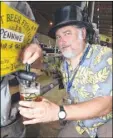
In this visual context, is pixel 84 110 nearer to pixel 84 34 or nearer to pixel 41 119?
pixel 41 119

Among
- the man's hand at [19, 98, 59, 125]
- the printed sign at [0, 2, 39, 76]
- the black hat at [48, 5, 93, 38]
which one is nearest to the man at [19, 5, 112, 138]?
the black hat at [48, 5, 93, 38]

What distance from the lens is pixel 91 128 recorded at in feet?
5.26

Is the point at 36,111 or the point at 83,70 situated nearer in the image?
the point at 36,111

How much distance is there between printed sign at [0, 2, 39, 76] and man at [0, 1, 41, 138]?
7 cm

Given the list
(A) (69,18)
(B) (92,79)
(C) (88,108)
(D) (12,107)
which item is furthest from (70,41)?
(D) (12,107)

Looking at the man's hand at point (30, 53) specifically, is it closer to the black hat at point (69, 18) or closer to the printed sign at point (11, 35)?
the printed sign at point (11, 35)

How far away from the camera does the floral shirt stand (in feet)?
4.38

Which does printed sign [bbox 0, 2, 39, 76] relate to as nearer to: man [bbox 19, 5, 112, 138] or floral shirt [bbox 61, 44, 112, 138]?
man [bbox 19, 5, 112, 138]

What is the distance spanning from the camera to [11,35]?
651mm

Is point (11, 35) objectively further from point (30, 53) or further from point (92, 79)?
point (92, 79)

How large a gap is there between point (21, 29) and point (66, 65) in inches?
37.7

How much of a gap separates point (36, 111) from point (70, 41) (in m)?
0.78

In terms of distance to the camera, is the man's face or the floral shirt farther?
the man's face

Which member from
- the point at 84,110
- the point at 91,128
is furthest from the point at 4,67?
the point at 91,128
